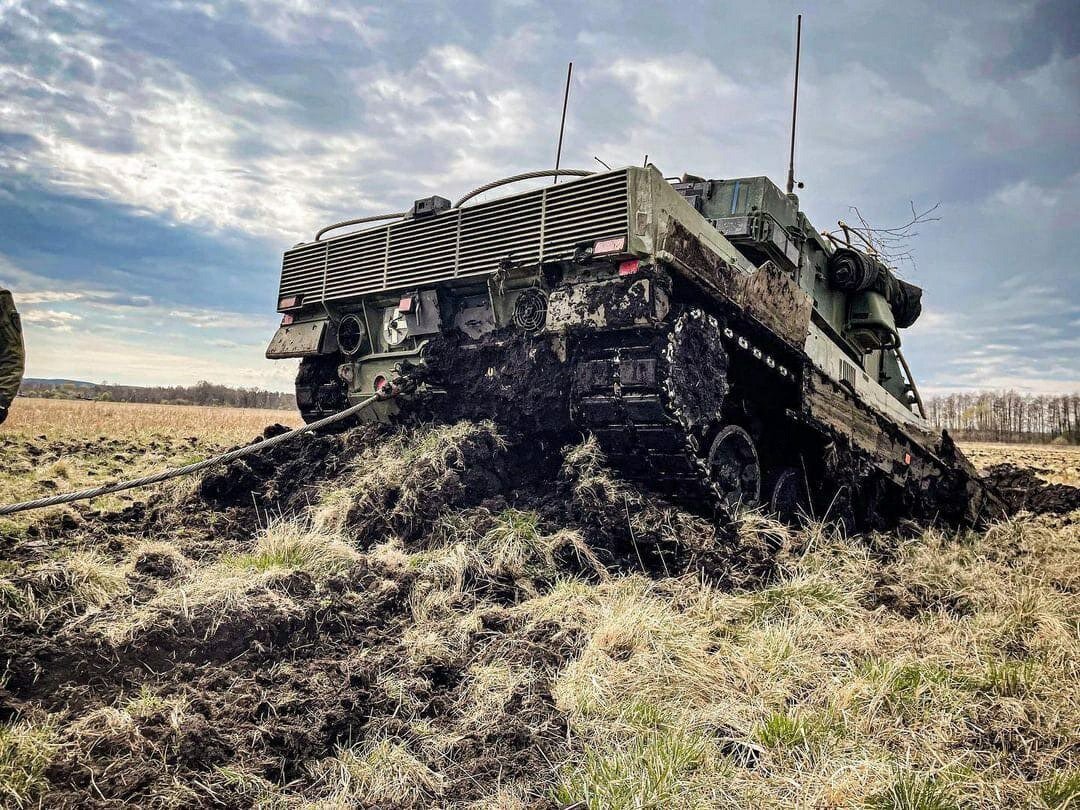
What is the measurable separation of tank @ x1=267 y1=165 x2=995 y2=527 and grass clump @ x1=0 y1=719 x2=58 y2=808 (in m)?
3.13

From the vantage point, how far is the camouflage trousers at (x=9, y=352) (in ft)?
17.3

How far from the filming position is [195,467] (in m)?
4.77

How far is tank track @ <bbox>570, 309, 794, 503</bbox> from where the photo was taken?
4570mm

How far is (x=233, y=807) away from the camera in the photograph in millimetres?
2285

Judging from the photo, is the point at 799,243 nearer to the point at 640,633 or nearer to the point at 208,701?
the point at 640,633

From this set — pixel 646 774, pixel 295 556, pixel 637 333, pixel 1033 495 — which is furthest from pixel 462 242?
pixel 1033 495

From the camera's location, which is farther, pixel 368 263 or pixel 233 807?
pixel 368 263

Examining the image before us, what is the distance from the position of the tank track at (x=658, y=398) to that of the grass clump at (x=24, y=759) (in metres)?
3.12

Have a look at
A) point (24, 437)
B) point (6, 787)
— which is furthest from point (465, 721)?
point (24, 437)

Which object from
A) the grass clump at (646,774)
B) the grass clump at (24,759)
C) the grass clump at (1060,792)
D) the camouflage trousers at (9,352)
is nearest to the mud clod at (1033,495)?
the grass clump at (1060,792)

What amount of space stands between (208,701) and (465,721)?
893mm

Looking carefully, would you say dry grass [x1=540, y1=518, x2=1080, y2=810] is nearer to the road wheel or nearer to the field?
the field

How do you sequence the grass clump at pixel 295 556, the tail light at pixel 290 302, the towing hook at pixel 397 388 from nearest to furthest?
1. the grass clump at pixel 295 556
2. the towing hook at pixel 397 388
3. the tail light at pixel 290 302

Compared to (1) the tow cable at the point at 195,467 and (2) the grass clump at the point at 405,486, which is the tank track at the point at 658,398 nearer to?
(2) the grass clump at the point at 405,486
